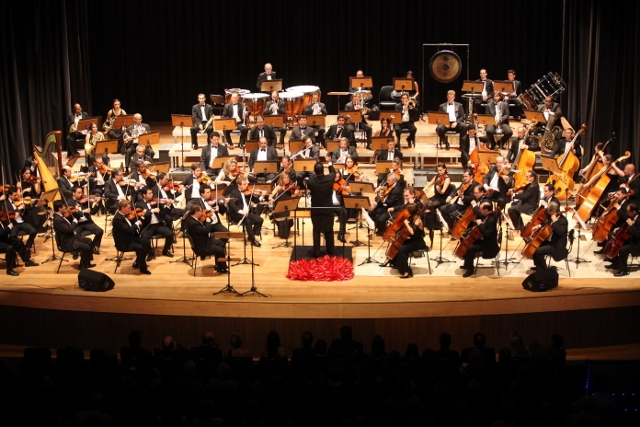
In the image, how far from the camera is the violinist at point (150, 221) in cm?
1235

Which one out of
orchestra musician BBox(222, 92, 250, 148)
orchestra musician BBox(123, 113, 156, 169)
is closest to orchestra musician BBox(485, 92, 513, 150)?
orchestra musician BBox(222, 92, 250, 148)

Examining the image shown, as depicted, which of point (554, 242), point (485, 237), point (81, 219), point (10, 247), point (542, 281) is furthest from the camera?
point (81, 219)

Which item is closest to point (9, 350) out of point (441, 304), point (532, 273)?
point (441, 304)

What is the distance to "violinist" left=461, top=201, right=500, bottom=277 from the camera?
11586mm

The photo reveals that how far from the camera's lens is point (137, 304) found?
10.1 meters

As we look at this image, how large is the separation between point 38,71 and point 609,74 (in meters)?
10.3

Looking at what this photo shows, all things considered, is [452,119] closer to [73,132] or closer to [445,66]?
[445,66]

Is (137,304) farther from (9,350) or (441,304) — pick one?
(441,304)

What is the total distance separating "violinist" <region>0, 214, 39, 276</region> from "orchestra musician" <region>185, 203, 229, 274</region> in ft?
7.48

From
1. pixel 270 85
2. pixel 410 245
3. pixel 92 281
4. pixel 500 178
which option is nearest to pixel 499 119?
pixel 500 178

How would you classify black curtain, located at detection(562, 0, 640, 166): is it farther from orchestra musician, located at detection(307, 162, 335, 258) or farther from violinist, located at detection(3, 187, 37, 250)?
violinist, located at detection(3, 187, 37, 250)

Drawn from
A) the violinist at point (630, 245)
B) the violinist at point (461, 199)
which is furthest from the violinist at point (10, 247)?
the violinist at point (630, 245)

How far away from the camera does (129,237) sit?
12.0 metres

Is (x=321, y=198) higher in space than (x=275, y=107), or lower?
lower
